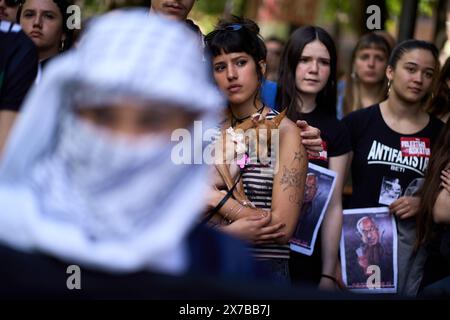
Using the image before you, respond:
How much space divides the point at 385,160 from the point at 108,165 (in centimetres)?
371

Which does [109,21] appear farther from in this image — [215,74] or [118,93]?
[215,74]

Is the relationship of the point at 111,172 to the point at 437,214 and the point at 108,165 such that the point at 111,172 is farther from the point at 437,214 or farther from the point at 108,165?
the point at 437,214

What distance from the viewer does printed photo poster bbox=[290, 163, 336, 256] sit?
16.9 ft

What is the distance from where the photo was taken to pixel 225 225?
426cm

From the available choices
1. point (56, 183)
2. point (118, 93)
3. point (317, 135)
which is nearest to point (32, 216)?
point (56, 183)

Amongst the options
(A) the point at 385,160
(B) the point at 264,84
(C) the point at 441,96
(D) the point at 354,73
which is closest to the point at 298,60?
(B) the point at 264,84

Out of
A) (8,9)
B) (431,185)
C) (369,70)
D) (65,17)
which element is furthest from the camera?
(369,70)

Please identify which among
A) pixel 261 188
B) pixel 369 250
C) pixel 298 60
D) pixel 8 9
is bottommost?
pixel 369 250

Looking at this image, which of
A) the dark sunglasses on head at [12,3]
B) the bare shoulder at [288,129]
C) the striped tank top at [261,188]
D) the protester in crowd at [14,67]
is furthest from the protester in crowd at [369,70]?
the protester in crowd at [14,67]

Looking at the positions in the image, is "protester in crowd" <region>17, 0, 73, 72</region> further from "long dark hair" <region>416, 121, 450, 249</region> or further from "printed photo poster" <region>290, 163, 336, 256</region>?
"long dark hair" <region>416, 121, 450, 249</region>

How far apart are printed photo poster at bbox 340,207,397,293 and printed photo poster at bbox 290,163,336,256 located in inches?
13.9

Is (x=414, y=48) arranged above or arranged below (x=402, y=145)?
above

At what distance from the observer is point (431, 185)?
17.3 feet

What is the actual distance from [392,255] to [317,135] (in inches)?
50.5
